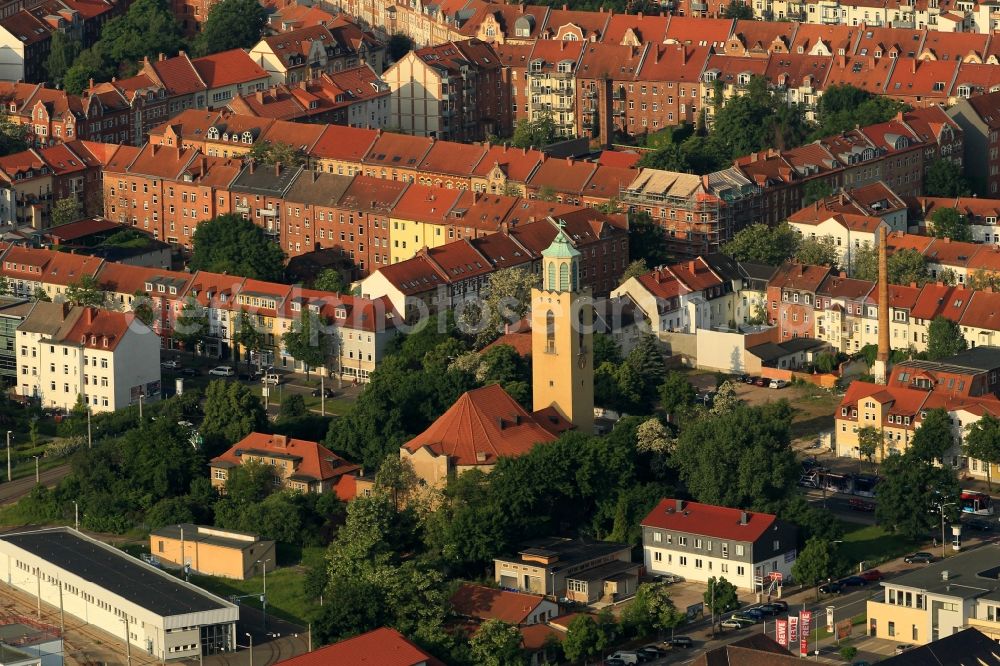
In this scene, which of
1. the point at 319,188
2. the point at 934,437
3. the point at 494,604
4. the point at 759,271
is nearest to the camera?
the point at 494,604

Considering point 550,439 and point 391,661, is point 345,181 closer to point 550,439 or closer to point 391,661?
point 550,439

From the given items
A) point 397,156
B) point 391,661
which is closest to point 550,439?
point 391,661

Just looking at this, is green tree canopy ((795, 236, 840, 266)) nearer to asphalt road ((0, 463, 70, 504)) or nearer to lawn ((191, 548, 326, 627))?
asphalt road ((0, 463, 70, 504))

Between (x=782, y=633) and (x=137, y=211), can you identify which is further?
(x=137, y=211)

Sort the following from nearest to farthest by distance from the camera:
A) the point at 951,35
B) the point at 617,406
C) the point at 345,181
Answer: the point at 617,406 → the point at 345,181 → the point at 951,35

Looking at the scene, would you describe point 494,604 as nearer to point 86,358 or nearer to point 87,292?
point 86,358

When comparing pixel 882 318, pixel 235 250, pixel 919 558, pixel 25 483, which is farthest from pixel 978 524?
pixel 235 250

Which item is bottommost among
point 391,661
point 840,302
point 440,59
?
point 391,661
